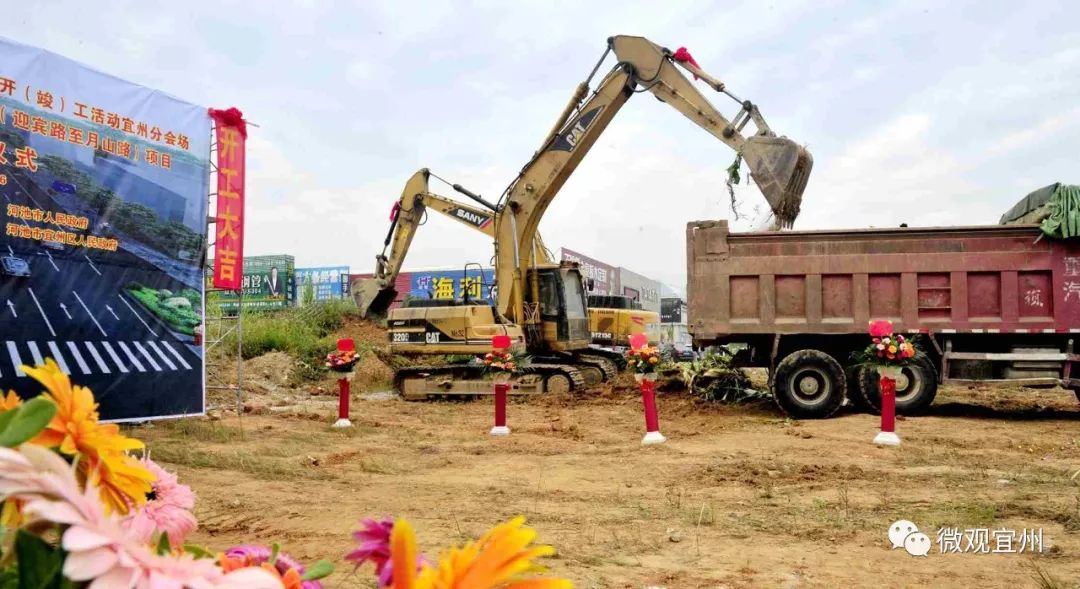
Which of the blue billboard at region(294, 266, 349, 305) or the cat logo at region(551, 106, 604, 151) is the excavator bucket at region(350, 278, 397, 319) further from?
the blue billboard at region(294, 266, 349, 305)

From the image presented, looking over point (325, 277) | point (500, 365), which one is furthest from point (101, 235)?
point (325, 277)

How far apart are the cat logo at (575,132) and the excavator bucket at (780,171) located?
3373 mm

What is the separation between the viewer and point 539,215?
15164 millimetres

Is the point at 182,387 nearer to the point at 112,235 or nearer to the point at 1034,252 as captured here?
the point at 112,235

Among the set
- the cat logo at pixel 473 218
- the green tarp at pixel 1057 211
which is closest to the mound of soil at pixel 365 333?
the cat logo at pixel 473 218

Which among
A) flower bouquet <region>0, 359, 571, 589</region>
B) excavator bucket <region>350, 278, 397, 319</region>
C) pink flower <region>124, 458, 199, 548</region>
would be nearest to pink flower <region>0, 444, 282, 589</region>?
flower bouquet <region>0, 359, 571, 589</region>

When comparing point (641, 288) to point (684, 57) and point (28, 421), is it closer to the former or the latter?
point (684, 57)

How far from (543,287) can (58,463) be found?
14637 mm

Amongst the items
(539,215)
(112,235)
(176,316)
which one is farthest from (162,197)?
(539,215)

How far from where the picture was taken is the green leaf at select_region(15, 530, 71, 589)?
0.61 m

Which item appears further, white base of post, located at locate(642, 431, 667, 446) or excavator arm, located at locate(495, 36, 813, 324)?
excavator arm, located at locate(495, 36, 813, 324)

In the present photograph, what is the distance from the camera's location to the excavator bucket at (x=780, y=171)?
1145 centimetres

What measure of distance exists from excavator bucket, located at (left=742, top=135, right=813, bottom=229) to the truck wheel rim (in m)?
2.41

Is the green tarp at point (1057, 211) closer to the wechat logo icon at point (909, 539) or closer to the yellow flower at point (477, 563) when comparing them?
the wechat logo icon at point (909, 539)
